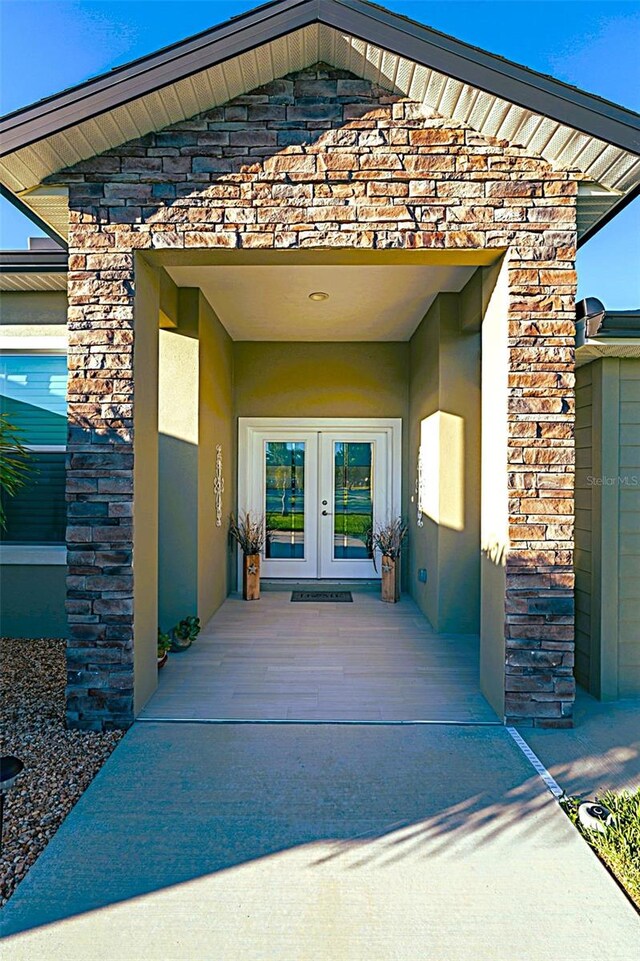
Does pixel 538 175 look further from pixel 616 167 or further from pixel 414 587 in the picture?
pixel 414 587

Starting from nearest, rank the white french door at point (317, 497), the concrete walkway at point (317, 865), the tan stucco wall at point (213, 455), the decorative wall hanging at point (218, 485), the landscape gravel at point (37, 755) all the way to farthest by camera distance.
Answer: the concrete walkway at point (317, 865) < the landscape gravel at point (37, 755) < the tan stucco wall at point (213, 455) < the decorative wall hanging at point (218, 485) < the white french door at point (317, 497)

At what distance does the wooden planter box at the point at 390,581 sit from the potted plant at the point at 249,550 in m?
1.66

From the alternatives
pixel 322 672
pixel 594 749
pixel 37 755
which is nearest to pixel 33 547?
pixel 37 755

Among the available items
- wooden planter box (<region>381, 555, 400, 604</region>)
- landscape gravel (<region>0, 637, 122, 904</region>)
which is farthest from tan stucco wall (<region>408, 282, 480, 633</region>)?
landscape gravel (<region>0, 637, 122, 904</region>)

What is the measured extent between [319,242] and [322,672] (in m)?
3.30

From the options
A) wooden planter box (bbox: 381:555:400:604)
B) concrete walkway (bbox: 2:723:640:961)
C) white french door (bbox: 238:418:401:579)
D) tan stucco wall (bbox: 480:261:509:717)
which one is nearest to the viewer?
concrete walkway (bbox: 2:723:640:961)

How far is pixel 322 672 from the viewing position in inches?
190

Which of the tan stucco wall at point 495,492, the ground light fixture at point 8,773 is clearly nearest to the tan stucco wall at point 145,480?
the ground light fixture at point 8,773

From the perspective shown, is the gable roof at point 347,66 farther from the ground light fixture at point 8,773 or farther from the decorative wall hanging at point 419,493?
the decorative wall hanging at point 419,493

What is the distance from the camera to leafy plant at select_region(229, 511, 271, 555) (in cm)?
783

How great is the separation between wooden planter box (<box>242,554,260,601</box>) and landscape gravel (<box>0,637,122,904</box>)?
2.86 meters

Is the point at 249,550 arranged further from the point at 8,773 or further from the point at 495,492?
the point at 8,773

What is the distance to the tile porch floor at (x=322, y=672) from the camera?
4.04m

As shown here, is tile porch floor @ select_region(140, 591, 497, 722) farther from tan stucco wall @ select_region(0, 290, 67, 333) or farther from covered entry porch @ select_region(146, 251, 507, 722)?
tan stucco wall @ select_region(0, 290, 67, 333)
